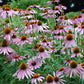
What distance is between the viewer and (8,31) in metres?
2.08

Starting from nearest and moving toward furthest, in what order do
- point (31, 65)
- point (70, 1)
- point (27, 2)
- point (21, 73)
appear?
1. point (21, 73)
2. point (31, 65)
3. point (27, 2)
4. point (70, 1)

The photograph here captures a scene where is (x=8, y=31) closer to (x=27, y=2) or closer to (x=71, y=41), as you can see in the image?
(x=71, y=41)

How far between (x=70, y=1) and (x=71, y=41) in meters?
8.21

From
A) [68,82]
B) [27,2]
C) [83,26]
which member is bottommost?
[68,82]

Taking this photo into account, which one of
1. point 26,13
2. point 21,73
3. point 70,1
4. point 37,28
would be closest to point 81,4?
point 70,1

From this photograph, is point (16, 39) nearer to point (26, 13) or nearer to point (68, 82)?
point (68, 82)

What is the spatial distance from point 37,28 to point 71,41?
566 mm

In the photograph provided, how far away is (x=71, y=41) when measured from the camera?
72.1 inches

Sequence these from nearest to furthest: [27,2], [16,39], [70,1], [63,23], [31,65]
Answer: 1. [31,65]
2. [16,39]
3. [63,23]
4. [27,2]
5. [70,1]

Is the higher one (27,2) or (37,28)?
(27,2)

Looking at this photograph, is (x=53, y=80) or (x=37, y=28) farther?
(x=37, y=28)

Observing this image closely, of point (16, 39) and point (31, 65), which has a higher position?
point (16, 39)

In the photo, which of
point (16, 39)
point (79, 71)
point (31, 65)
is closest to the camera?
point (79, 71)

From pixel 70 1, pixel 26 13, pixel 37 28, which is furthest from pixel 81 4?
pixel 37 28
